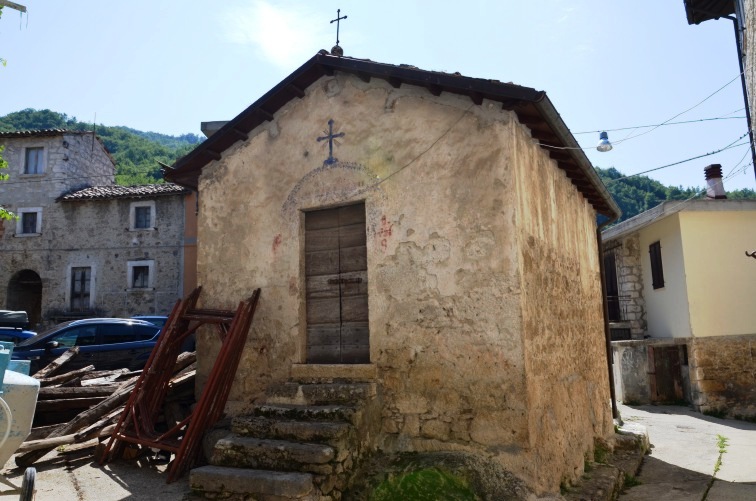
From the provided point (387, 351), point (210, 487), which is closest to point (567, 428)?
point (387, 351)

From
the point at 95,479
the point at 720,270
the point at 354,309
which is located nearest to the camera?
the point at 95,479

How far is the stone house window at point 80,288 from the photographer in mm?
22766

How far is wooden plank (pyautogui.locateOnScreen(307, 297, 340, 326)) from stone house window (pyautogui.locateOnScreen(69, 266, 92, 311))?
783 inches

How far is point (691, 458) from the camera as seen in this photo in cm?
888

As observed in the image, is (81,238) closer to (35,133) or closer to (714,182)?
(35,133)

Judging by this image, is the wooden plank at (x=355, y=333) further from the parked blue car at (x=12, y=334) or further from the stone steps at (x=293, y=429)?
the parked blue car at (x=12, y=334)

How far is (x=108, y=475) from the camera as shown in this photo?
6.01m

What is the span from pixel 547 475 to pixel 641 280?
12.8 metres

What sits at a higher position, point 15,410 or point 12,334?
point 12,334

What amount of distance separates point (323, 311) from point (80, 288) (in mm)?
20533

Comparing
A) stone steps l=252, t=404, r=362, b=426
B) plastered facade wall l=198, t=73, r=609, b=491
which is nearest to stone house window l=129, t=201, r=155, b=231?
plastered facade wall l=198, t=73, r=609, b=491

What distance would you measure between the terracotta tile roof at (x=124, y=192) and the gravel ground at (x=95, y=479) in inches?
648

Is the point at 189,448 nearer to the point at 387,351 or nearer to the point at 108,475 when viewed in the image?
the point at 108,475

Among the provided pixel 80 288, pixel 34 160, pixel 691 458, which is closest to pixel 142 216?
pixel 80 288
